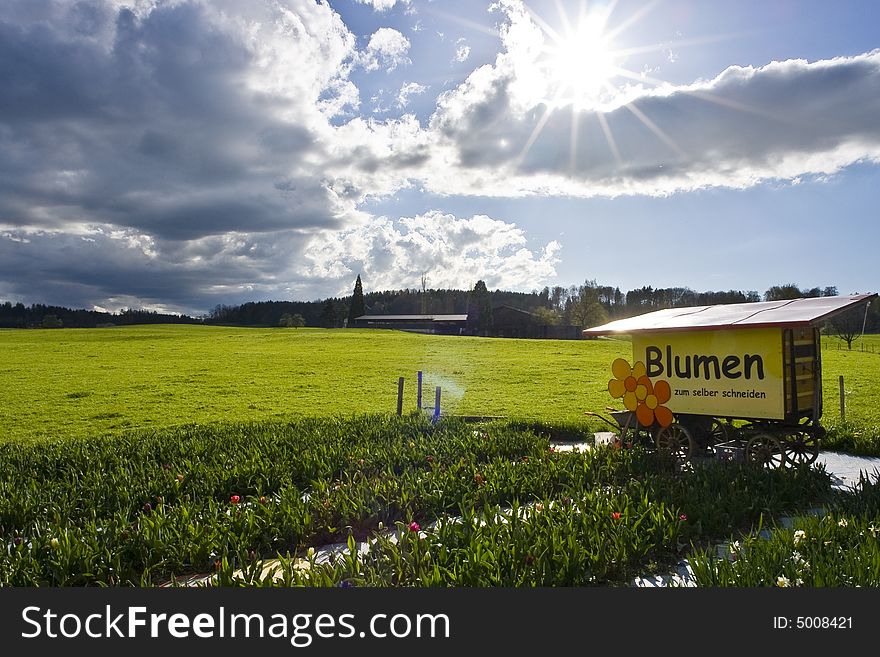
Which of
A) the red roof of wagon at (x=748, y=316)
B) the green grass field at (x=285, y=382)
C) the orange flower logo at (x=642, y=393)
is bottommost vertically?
the green grass field at (x=285, y=382)

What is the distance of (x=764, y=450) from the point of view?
9234 millimetres

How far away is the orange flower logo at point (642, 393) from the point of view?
1027cm

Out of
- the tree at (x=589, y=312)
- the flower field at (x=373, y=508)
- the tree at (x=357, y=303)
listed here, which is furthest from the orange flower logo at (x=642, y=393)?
the tree at (x=357, y=303)

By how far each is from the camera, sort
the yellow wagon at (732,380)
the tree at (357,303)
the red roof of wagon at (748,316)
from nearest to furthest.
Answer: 1. the red roof of wagon at (748,316)
2. the yellow wagon at (732,380)
3. the tree at (357,303)

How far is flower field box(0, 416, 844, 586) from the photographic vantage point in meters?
5.31

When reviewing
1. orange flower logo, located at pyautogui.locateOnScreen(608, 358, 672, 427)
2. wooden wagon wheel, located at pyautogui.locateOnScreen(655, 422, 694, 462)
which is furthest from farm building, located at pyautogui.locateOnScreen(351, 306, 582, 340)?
wooden wagon wheel, located at pyautogui.locateOnScreen(655, 422, 694, 462)

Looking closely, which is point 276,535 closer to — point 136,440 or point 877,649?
point 877,649

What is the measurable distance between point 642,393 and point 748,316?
7.66 ft

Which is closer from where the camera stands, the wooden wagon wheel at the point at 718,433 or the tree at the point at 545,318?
the wooden wagon wheel at the point at 718,433

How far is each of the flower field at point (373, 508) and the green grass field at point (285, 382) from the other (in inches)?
246

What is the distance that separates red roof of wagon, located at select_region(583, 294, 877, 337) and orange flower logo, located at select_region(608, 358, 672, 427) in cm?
82

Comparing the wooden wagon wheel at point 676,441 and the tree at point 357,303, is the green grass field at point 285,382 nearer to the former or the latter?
the wooden wagon wheel at point 676,441

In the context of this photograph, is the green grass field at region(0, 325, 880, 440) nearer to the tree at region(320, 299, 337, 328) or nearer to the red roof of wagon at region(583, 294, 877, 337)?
the red roof of wagon at region(583, 294, 877, 337)

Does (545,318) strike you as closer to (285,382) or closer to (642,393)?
(285,382)
